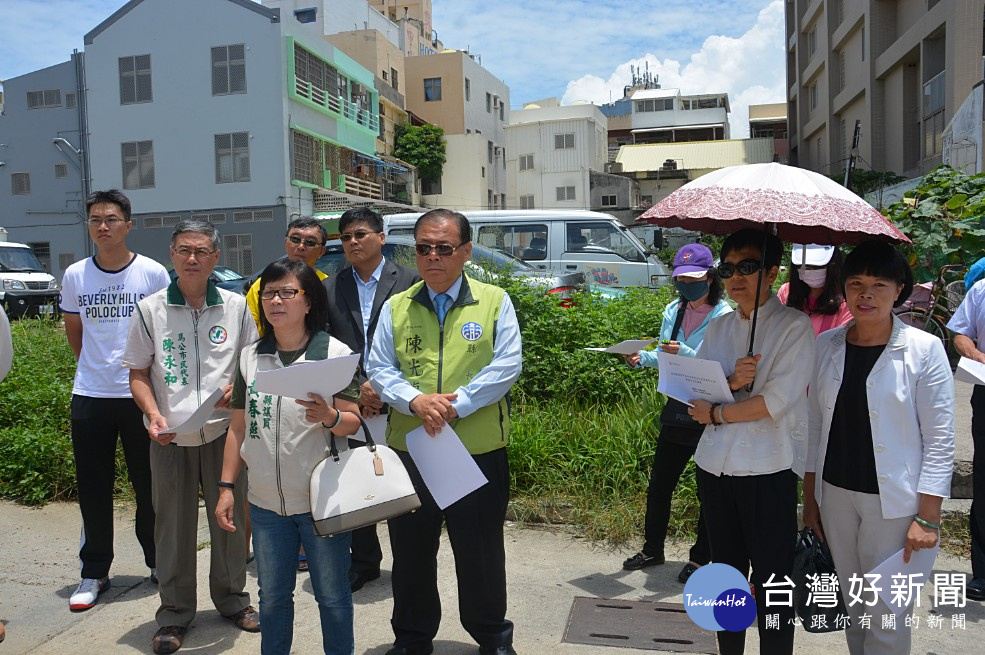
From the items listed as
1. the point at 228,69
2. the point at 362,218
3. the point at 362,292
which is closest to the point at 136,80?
the point at 228,69

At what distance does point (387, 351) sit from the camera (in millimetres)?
3445

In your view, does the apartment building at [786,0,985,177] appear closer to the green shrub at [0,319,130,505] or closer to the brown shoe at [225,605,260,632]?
the green shrub at [0,319,130,505]

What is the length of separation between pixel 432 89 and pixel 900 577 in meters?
42.6

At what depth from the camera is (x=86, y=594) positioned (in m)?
4.22

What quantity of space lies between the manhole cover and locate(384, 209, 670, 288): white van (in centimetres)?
890

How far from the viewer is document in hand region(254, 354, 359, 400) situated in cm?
279

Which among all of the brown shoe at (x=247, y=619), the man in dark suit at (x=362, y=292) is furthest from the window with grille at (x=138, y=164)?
the brown shoe at (x=247, y=619)

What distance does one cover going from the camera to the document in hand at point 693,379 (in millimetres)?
3067

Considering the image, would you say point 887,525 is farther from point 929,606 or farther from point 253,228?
point 253,228

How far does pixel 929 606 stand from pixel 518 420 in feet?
9.30

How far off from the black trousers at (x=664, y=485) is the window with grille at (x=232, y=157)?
2620 centimetres

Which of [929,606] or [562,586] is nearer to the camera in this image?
[929,606]

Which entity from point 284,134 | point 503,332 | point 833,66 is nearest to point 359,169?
point 284,134

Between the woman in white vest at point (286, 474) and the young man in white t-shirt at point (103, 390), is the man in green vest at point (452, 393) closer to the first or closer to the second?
the woman in white vest at point (286, 474)
